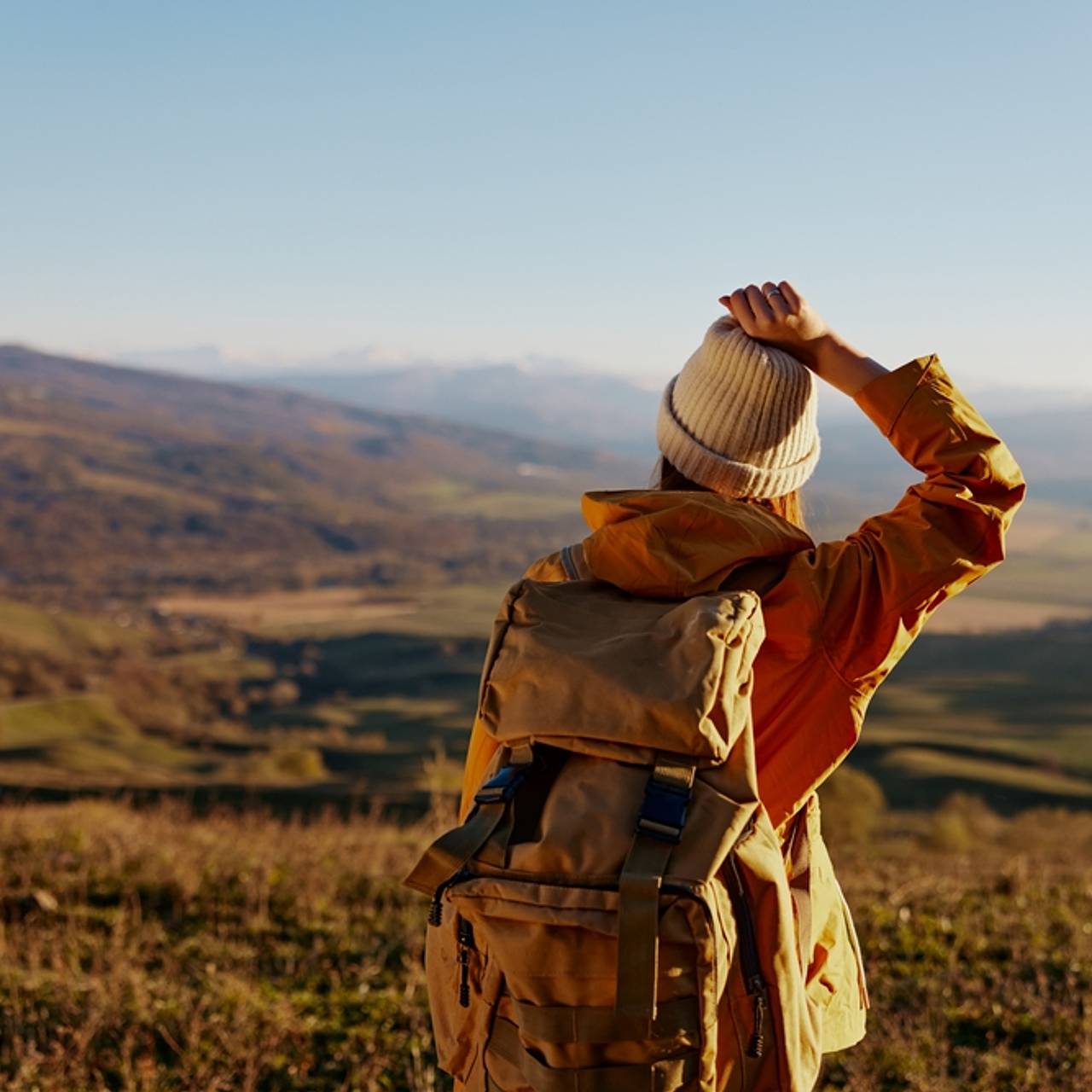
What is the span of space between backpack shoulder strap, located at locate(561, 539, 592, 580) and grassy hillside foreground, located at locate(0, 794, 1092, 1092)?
2.47 meters

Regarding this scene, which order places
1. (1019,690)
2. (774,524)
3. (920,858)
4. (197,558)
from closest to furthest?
(774,524) < (920,858) < (1019,690) < (197,558)

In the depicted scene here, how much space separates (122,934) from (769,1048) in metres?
4.26

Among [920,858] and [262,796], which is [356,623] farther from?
[920,858]

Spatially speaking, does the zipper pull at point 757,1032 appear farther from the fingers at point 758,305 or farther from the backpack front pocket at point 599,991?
the fingers at point 758,305

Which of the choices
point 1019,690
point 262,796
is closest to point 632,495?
point 262,796

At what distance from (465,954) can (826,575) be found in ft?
3.06

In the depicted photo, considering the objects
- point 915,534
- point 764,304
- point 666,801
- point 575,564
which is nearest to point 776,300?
point 764,304

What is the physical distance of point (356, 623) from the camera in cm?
11219

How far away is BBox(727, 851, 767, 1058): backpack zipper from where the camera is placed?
193 cm

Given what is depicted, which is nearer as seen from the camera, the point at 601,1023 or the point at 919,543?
the point at 601,1023

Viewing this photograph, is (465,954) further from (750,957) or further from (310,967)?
(310,967)

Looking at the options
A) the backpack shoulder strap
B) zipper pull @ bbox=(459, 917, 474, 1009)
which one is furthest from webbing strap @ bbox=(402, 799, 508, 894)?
the backpack shoulder strap

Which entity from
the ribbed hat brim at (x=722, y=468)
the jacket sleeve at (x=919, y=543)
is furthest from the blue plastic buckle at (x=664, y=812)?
the ribbed hat brim at (x=722, y=468)

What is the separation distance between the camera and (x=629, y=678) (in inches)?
77.2
